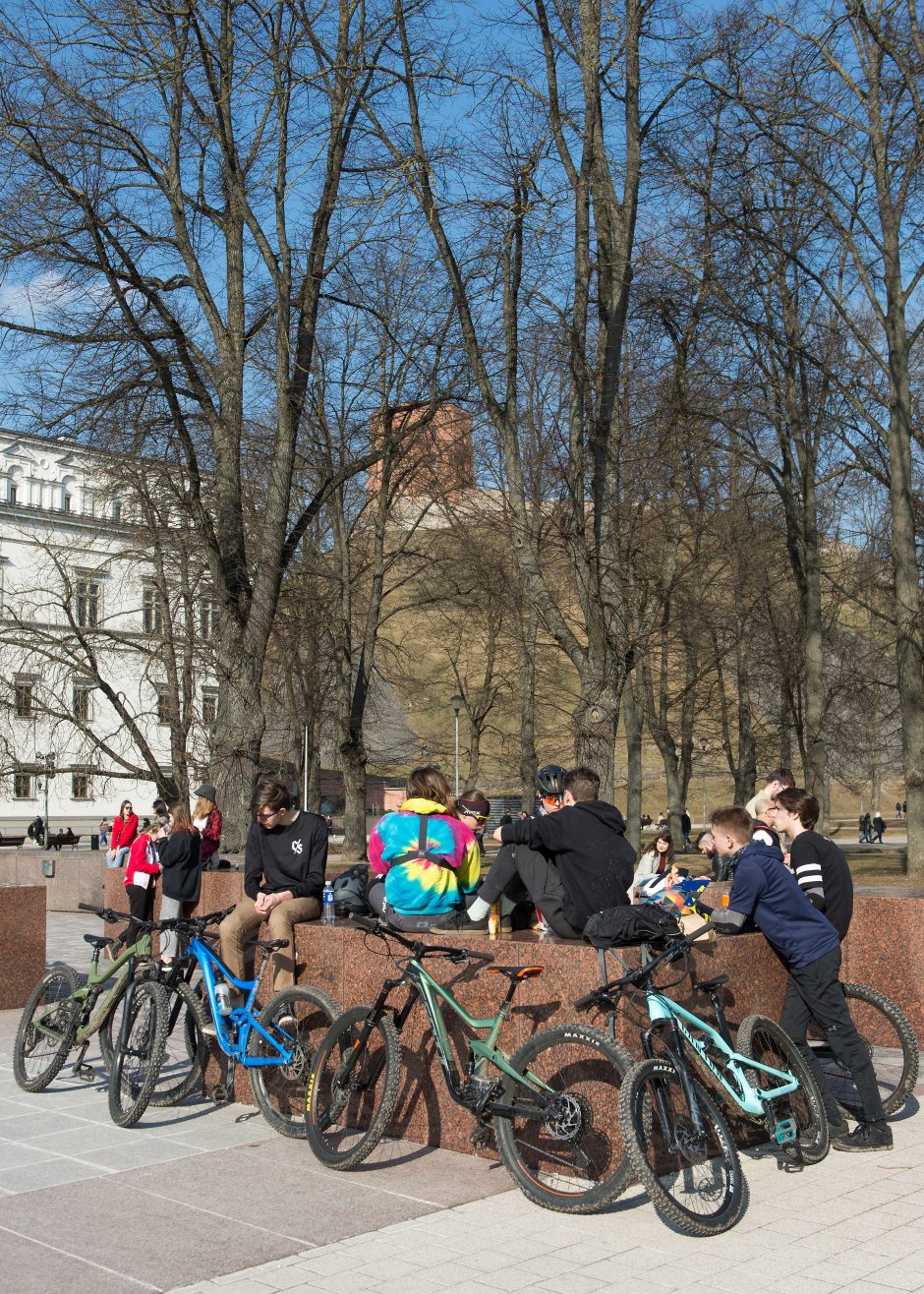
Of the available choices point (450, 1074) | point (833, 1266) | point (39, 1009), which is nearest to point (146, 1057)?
point (39, 1009)

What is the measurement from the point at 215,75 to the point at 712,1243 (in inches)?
656

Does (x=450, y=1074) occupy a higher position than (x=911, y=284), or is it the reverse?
(x=911, y=284)

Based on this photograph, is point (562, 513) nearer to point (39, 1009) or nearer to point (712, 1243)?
point (39, 1009)

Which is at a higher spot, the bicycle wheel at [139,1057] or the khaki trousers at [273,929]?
the khaki trousers at [273,929]

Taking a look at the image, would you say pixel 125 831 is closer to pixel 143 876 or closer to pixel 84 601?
pixel 84 601

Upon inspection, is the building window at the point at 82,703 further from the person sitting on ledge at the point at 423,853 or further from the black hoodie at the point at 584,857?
the black hoodie at the point at 584,857

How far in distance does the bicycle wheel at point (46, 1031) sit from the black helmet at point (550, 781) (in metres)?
3.38

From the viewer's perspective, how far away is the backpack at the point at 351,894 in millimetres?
8625

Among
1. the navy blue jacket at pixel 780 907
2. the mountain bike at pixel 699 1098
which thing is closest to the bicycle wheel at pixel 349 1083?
the mountain bike at pixel 699 1098

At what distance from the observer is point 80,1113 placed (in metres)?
8.57

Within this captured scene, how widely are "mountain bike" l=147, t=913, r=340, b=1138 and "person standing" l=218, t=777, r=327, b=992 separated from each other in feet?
0.86

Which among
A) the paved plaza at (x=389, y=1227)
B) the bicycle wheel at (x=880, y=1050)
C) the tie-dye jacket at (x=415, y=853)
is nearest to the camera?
the paved plaza at (x=389, y=1227)

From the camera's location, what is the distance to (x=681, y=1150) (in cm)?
601

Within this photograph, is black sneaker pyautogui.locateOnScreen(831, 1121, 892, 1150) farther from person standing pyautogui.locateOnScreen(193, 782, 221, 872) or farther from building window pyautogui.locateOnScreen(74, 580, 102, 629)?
building window pyautogui.locateOnScreen(74, 580, 102, 629)
